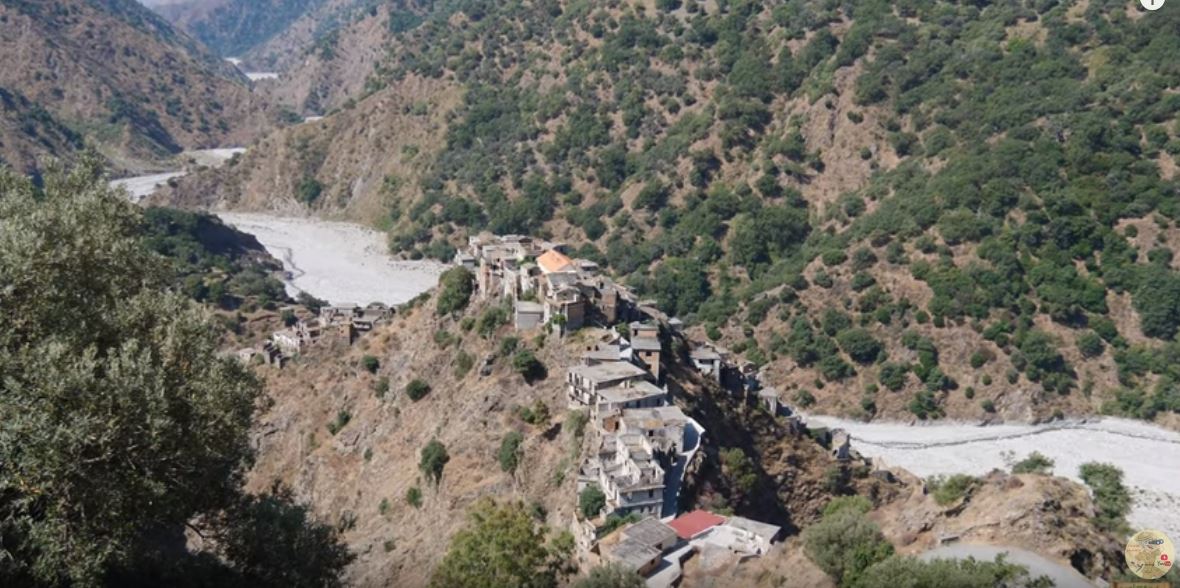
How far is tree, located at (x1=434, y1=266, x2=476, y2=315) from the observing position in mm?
48625

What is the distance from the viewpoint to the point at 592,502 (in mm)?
32594

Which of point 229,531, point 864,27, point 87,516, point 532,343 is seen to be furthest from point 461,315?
point 864,27

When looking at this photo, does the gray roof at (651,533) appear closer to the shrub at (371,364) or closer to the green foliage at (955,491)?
the green foliage at (955,491)

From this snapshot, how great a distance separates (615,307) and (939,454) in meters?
24.3

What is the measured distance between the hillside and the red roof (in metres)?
34.6

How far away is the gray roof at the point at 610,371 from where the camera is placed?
3744cm

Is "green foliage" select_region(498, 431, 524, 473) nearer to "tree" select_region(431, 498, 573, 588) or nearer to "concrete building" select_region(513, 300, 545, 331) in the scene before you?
"concrete building" select_region(513, 300, 545, 331)

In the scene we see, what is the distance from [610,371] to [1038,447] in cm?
3294

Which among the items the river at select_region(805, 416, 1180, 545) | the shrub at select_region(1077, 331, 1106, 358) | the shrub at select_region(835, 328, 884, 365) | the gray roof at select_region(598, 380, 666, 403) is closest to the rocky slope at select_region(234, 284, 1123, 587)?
the gray roof at select_region(598, 380, 666, 403)

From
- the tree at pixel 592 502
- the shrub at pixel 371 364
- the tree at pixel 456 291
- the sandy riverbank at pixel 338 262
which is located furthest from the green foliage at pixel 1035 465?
the sandy riverbank at pixel 338 262

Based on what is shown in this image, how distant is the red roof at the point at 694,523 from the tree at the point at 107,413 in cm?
1189

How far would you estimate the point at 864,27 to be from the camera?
96.9m

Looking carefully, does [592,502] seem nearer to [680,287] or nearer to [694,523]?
[694,523]

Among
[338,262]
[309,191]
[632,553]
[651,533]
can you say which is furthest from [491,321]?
[309,191]
